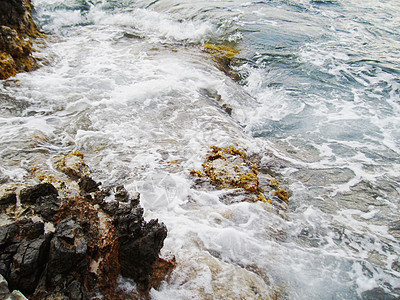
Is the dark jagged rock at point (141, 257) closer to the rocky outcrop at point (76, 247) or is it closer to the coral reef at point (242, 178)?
the rocky outcrop at point (76, 247)

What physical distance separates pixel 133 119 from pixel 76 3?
14111mm

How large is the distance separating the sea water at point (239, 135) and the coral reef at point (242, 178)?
263 mm

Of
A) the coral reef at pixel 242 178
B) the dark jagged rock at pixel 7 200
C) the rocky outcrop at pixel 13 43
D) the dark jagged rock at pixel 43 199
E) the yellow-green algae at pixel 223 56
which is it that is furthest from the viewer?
the yellow-green algae at pixel 223 56

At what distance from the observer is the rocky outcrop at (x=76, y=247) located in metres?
2.15

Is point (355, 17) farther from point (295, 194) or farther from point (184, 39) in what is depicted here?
point (295, 194)

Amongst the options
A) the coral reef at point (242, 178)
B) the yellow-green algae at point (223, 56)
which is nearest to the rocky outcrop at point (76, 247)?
the coral reef at point (242, 178)

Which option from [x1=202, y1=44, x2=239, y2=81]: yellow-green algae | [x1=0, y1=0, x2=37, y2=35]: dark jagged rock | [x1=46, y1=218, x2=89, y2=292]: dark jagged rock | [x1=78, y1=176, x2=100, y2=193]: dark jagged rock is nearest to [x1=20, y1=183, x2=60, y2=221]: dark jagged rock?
[x1=46, y1=218, x2=89, y2=292]: dark jagged rock

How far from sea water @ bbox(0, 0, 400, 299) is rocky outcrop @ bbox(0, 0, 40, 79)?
43 centimetres

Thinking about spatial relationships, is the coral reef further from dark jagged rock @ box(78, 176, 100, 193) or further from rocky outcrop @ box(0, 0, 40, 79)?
rocky outcrop @ box(0, 0, 40, 79)

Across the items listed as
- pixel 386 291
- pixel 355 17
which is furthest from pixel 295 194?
pixel 355 17

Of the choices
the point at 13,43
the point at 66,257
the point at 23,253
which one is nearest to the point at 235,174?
the point at 66,257

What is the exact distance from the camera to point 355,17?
51.0 ft

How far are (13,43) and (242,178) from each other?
8.02m

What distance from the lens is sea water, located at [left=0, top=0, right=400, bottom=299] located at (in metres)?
3.39
